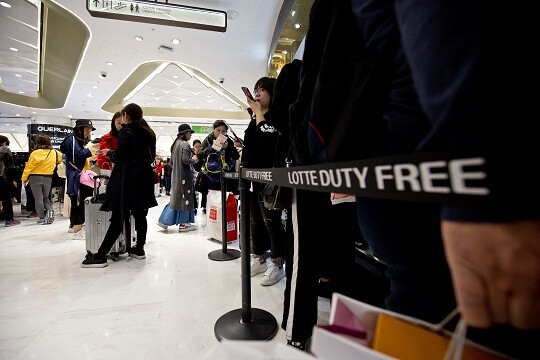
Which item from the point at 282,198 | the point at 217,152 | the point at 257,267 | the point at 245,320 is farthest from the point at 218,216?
the point at 282,198

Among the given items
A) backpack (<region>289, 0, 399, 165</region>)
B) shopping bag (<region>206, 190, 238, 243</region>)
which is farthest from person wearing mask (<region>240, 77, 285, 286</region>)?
backpack (<region>289, 0, 399, 165</region>)

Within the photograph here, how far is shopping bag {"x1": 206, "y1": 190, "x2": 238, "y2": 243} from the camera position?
3.18 meters

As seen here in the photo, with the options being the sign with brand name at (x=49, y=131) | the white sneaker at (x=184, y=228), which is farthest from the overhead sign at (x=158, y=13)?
the sign with brand name at (x=49, y=131)

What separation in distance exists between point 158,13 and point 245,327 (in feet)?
12.9

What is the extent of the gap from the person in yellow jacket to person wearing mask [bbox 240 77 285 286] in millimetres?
4253

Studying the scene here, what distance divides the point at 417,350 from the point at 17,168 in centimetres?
867

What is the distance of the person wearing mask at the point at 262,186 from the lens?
182cm

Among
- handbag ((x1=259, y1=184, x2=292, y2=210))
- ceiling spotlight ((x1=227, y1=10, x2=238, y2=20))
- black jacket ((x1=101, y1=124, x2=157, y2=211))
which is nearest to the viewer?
handbag ((x1=259, y1=184, x2=292, y2=210))

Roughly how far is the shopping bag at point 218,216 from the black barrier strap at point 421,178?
274cm

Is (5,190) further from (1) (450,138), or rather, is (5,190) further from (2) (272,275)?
(1) (450,138)

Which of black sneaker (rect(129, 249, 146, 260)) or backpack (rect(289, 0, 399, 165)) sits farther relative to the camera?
black sneaker (rect(129, 249, 146, 260))

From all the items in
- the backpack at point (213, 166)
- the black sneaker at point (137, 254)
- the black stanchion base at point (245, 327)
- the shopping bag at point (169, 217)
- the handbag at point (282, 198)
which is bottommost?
the black stanchion base at point (245, 327)

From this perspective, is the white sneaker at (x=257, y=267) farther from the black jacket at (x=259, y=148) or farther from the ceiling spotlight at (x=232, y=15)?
the ceiling spotlight at (x=232, y=15)

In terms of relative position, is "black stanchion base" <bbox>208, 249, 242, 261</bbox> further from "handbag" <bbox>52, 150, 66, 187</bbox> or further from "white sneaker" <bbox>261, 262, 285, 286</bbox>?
"handbag" <bbox>52, 150, 66, 187</bbox>
